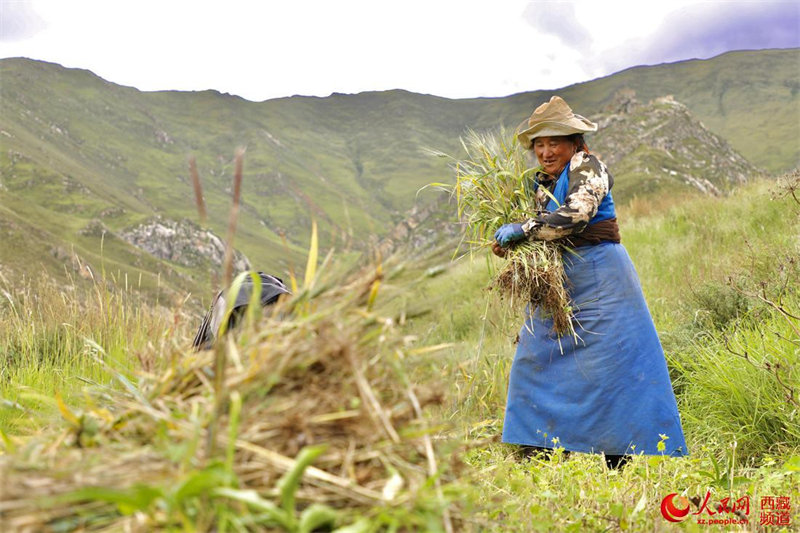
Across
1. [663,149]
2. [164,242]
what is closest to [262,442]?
[663,149]

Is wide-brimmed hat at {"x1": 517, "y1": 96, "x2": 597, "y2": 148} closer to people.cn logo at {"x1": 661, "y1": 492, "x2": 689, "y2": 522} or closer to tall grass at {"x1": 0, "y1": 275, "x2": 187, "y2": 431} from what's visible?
people.cn logo at {"x1": 661, "y1": 492, "x2": 689, "y2": 522}

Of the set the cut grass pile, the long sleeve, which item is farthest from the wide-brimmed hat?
the cut grass pile

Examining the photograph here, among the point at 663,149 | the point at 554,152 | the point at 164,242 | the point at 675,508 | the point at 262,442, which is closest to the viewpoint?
the point at 262,442

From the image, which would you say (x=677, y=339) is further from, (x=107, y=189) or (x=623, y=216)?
(x=107, y=189)

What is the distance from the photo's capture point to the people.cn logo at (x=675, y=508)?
92.2 inches

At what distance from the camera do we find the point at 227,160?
12219cm

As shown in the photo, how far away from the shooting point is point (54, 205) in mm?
80250

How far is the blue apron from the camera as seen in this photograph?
14.0 ft

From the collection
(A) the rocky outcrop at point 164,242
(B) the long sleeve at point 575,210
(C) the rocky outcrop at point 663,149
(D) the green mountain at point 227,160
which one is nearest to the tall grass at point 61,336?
(D) the green mountain at point 227,160

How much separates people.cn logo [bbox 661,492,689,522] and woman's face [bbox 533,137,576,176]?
265cm

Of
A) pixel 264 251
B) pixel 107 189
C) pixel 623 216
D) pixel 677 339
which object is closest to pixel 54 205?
pixel 107 189

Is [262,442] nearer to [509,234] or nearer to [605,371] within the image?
[509,234]

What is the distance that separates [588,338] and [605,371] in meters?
0.25

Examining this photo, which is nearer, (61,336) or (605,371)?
(605,371)
